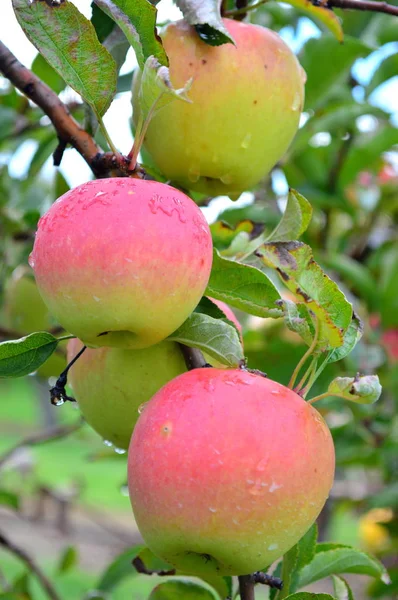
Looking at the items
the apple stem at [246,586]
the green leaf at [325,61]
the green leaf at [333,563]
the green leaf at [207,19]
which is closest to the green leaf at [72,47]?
the green leaf at [207,19]

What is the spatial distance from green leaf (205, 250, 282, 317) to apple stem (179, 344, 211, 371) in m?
0.06

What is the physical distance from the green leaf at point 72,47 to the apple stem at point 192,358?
24 centimetres

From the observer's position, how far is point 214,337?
65cm

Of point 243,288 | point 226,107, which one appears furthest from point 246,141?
point 243,288

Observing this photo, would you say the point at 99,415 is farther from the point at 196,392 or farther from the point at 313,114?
the point at 313,114

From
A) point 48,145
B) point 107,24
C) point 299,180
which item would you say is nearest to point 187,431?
point 107,24

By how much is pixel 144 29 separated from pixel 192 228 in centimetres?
19

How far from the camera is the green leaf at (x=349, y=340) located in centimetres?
68

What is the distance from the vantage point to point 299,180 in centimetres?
173

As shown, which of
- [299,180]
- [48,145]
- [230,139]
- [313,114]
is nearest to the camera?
[230,139]

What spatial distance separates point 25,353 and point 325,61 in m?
0.99

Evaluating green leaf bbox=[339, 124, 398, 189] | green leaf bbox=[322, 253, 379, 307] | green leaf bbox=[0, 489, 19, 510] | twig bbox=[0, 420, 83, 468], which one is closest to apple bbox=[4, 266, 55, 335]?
twig bbox=[0, 420, 83, 468]

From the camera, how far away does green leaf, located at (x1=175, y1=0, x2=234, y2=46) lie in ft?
2.30

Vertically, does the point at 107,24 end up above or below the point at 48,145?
above
